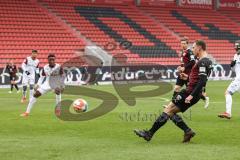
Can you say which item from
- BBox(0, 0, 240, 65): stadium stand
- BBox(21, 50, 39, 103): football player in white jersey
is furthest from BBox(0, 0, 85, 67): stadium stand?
BBox(21, 50, 39, 103): football player in white jersey

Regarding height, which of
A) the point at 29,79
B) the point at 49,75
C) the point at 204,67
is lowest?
the point at 29,79

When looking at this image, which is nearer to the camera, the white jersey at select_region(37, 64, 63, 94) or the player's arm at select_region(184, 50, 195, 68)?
the player's arm at select_region(184, 50, 195, 68)

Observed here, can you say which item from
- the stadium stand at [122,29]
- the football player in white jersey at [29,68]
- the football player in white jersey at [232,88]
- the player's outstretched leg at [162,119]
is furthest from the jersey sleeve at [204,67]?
the stadium stand at [122,29]

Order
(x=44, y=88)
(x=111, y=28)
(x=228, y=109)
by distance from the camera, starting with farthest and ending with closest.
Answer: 1. (x=111, y=28)
2. (x=44, y=88)
3. (x=228, y=109)

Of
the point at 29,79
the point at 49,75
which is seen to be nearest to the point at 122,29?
the point at 29,79

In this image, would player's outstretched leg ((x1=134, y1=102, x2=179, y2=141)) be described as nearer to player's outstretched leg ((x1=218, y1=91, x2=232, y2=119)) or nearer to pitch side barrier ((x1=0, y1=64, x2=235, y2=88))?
player's outstretched leg ((x1=218, y1=91, x2=232, y2=119))

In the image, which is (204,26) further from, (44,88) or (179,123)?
(179,123)

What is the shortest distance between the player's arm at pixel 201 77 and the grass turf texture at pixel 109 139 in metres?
1.12

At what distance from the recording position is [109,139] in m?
12.0

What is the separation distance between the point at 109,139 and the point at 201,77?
2542 millimetres

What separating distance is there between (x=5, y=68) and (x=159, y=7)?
23594 mm

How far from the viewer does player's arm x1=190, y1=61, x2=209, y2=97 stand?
438 inches

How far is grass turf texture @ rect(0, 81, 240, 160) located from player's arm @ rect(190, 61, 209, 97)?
3.69ft

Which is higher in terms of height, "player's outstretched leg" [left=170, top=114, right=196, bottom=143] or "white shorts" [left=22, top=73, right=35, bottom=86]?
"player's outstretched leg" [left=170, top=114, right=196, bottom=143]
